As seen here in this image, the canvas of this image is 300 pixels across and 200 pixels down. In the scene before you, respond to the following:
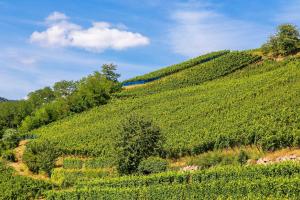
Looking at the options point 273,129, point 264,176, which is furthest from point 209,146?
point 264,176

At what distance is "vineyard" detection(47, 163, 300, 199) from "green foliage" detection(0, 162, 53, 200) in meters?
11.4

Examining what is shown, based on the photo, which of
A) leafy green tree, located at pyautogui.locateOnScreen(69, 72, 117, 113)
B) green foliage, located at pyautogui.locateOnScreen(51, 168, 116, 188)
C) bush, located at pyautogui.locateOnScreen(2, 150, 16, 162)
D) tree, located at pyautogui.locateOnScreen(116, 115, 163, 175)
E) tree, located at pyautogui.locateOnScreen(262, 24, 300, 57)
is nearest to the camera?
tree, located at pyautogui.locateOnScreen(116, 115, 163, 175)

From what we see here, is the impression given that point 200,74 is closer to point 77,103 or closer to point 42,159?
point 77,103

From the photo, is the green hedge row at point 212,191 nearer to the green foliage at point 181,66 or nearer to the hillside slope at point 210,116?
the hillside slope at point 210,116

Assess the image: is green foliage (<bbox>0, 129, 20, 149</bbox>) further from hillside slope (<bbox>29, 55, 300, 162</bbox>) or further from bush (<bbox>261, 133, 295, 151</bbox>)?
bush (<bbox>261, 133, 295, 151</bbox>)

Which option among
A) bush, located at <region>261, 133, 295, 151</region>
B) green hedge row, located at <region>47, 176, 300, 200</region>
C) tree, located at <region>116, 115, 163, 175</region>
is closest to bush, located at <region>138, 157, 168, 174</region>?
tree, located at <region>116, 115, 163, 175</region>

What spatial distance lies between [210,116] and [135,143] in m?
16.9

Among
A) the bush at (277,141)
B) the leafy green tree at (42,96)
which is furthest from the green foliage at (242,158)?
the leafy green tree at (42,96)

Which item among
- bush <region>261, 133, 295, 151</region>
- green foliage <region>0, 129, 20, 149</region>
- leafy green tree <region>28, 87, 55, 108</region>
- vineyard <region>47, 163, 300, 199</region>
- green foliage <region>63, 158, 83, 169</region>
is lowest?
vineyard <region>47, 163, 300, 199</region>

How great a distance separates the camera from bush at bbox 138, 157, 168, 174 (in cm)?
4247

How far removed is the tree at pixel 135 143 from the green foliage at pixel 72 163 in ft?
49.5

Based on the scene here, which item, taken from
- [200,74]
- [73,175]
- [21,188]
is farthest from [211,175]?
[200,74]

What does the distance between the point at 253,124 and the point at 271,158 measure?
8.16 m

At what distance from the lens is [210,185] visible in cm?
3120
